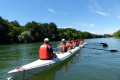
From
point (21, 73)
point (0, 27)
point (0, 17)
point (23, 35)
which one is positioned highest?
point (0, 17)

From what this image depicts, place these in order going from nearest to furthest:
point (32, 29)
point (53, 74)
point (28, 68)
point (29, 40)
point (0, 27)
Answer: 1. point (28, 68)
2. point (53, 74)
3. point (0, 27)
4. point (29, 40)
5. point (32, 29)

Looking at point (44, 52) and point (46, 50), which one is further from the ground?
point (46, 50)

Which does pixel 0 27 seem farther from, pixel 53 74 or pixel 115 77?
pixel 115 77

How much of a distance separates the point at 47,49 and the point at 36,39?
47997 mm

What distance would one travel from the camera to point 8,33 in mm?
39969

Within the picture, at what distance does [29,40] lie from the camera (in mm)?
42562

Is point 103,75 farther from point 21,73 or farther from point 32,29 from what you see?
point 32,29

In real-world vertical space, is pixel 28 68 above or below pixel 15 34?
below

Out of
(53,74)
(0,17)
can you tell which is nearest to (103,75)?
(53,74)

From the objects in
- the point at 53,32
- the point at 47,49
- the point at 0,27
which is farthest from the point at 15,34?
the point at 47,49

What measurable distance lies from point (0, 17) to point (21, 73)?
43924 mm

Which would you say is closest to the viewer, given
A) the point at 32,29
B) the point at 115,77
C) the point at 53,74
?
the point at 115,77

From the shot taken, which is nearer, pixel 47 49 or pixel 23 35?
pixel 47 49

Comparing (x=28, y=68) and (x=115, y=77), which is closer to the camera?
(x=28, y=68)
